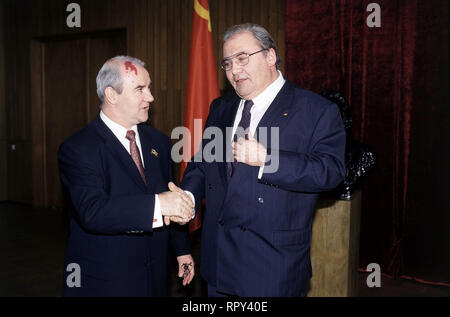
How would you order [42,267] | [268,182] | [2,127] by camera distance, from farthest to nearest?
[2,127]
[42,267]
[268,182]

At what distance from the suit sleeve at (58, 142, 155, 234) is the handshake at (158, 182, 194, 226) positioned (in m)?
0.07

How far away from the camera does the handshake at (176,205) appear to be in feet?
6.35

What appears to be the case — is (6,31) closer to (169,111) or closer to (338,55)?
(169,111)

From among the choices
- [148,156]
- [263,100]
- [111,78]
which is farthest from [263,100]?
[111,78]

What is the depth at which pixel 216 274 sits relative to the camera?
6.45ft

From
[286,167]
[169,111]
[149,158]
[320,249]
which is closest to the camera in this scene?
[286,167]

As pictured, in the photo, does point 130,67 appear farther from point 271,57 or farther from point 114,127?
point 271,57

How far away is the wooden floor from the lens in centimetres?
373

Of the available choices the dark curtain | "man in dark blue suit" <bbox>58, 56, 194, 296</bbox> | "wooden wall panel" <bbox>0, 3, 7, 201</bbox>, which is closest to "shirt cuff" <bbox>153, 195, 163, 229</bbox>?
"man in dark blue suit" <bbox>58, 56, 194, 296</bbox>

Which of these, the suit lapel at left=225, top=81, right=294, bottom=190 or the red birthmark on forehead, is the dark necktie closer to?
the suit lapel at left=225, top=81, right=294, bottom=190

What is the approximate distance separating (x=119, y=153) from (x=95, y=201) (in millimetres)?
253

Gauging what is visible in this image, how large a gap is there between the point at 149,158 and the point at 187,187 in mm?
238

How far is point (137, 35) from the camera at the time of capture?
229 inches

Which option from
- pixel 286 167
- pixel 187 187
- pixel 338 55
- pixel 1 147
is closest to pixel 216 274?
pixel 187 187
